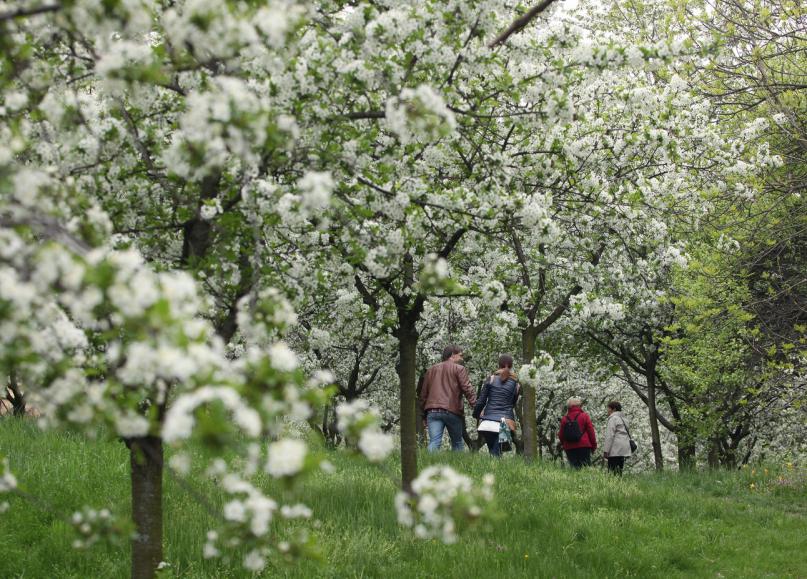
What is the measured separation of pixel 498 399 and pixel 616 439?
2919 mm

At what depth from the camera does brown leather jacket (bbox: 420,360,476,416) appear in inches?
505

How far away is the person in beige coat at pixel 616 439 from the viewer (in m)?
14.4

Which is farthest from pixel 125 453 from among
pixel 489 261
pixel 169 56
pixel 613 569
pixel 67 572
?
pixel 169 56

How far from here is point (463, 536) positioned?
7.21 m

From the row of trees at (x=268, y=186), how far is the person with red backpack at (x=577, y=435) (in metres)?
3.84

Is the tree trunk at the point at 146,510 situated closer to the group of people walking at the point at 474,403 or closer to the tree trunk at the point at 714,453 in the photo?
the group of people walking at the point at 474,403

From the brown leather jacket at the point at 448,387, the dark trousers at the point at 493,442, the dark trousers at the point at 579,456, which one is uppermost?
the brown leather jacket at the point at 448,387

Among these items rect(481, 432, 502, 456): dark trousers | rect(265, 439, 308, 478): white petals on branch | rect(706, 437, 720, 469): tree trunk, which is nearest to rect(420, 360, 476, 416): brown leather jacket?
rect(481, 432, 502, 456): dark trousers

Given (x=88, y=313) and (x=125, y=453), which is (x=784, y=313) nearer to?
(x=125, y=453)

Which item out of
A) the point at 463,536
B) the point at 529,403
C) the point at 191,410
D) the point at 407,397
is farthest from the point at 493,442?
the point at 191,410

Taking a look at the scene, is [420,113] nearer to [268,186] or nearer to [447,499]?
[268,186]

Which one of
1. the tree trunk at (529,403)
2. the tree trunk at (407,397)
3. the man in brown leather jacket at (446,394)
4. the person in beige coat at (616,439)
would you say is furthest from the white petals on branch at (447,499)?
the person in beige coat at (616,439)

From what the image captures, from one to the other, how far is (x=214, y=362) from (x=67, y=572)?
4.52m

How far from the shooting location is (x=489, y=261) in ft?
30.3
